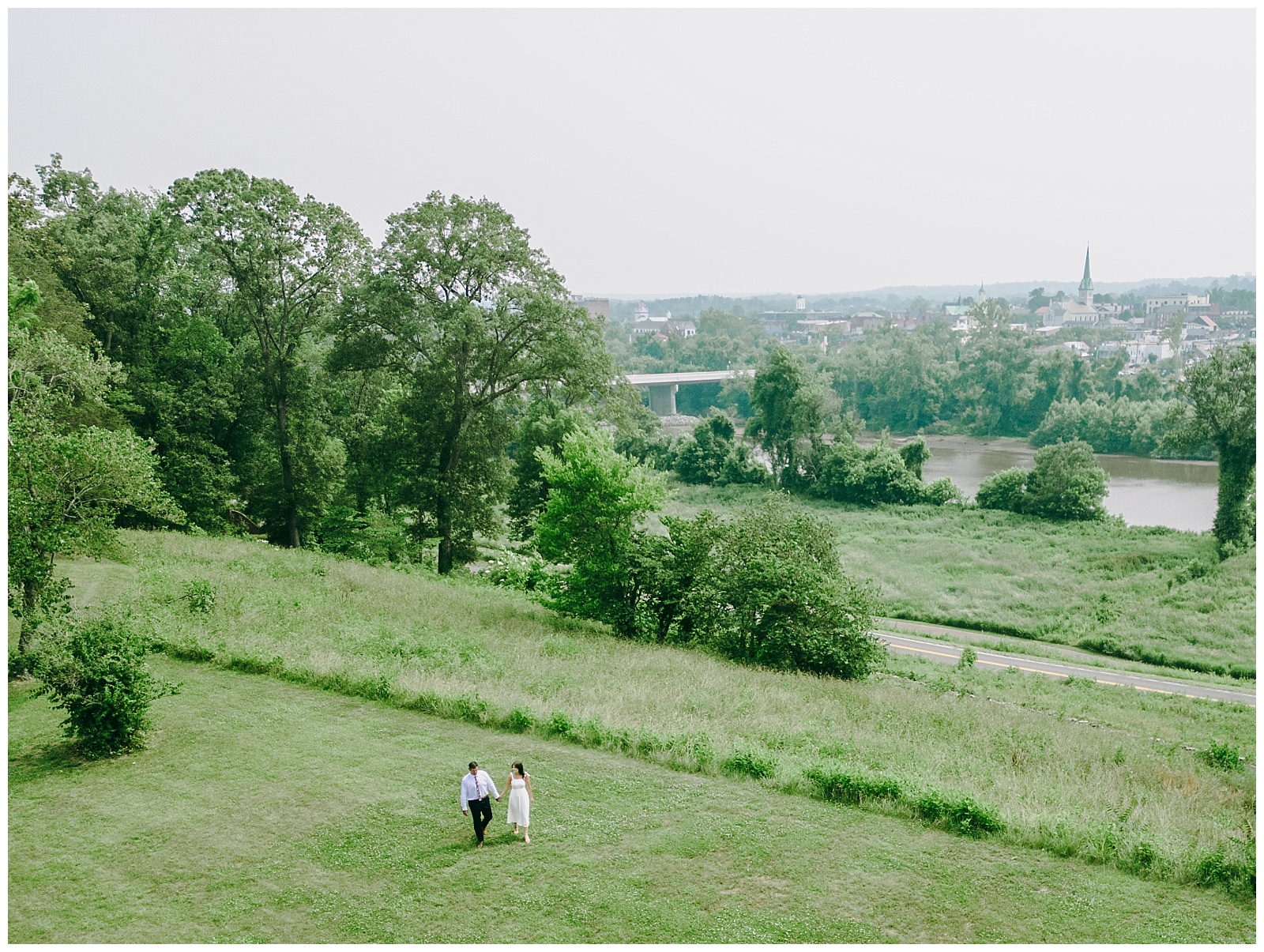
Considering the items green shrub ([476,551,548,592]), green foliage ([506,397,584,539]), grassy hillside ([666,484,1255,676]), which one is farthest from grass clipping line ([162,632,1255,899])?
grassy hillside ([666,484,1255,676])

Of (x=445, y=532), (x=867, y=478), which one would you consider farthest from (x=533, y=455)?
(x=867, y=478)

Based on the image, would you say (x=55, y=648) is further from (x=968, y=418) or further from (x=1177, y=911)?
(x=968, y=418)

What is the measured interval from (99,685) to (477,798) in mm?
6423

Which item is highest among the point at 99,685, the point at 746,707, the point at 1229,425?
the point at 1229,425

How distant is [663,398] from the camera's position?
119m

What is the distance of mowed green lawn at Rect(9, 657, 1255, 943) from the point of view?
30.2 feet

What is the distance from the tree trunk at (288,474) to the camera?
32.0m

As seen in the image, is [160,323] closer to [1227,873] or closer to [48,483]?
[48,483]

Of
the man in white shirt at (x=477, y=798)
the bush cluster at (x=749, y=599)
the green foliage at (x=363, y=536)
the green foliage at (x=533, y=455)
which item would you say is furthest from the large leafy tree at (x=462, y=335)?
the man in white shirt at (x=477, y=798)

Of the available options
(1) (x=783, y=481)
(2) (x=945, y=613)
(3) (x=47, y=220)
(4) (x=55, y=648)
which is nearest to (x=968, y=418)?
(1) (x=783, y=481)

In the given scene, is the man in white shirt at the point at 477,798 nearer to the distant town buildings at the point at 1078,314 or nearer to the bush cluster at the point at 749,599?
the bush cluster at the point at 749,599

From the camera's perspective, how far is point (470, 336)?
91.5ft

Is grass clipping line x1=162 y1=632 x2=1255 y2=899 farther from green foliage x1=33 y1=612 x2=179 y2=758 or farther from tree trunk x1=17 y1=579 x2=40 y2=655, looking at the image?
green foliage x1=33 y1=612 x2=179 y2=758

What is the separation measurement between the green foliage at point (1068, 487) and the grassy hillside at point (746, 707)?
3259 cm
